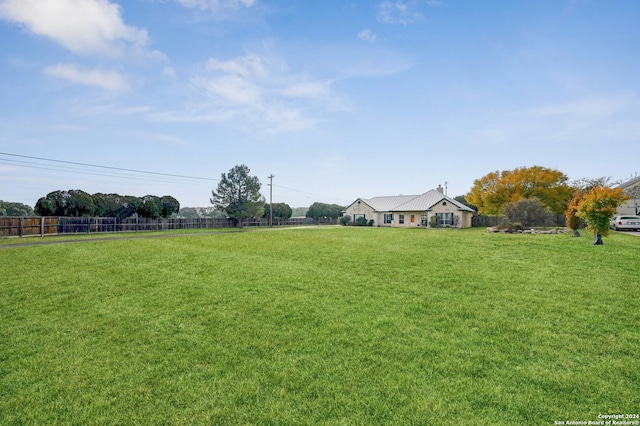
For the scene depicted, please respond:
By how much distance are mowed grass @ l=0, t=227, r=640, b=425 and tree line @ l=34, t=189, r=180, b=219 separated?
103 feet

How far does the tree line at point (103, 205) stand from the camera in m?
34.7

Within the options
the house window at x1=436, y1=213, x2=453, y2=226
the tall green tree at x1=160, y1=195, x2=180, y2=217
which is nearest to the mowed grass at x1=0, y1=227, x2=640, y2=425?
the house window at x1=436, y1=213, x2=453, y2=226

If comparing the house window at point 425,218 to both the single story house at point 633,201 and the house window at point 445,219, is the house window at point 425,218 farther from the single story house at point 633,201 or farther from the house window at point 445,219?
the single story house at point 633,201

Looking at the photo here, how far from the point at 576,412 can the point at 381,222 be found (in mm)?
50079

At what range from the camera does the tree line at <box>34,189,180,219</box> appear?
3466 centimetres

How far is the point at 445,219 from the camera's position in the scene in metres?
42.5

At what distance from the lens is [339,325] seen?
6.07m

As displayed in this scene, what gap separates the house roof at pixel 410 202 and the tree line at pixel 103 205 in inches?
1294

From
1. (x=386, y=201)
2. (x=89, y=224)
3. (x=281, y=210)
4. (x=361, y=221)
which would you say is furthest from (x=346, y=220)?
(x=89, y=224)

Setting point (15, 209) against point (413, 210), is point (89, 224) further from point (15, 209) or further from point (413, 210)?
point (15, 209)

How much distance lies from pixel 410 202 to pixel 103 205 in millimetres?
43901

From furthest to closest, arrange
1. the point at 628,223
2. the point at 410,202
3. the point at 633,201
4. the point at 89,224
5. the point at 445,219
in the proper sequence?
the point at 410,202, the point at 633,201, the point at 445,219, the point at 89,224, the point at 628,223

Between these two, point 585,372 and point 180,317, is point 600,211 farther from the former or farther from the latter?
point 180,317

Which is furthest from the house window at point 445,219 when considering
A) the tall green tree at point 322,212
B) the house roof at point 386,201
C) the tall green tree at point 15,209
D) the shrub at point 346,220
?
the tall green tree at point 15,209
